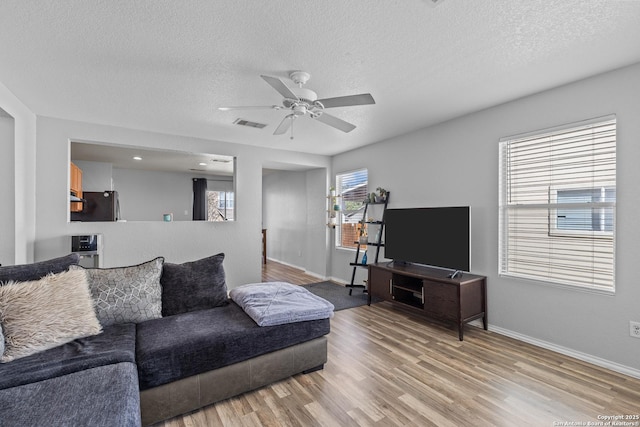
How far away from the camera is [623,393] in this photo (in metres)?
2.13

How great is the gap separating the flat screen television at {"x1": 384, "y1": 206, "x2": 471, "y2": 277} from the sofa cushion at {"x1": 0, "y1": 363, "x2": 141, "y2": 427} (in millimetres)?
3153

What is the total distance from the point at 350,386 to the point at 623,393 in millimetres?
1960

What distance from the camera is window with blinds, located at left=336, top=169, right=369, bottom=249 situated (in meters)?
5.34

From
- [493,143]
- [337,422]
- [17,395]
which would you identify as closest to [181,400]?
[17,395]

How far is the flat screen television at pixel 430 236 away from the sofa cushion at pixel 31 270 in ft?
11.6

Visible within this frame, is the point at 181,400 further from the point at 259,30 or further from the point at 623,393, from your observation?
the point at 623,393

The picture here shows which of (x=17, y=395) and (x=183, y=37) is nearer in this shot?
(x=17, y=395)

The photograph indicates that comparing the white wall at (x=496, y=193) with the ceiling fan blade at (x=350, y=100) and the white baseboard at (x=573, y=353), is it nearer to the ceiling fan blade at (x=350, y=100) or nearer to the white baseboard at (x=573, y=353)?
the white baseboard at (x=573, y=353)

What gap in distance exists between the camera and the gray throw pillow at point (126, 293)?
2127 millimetres

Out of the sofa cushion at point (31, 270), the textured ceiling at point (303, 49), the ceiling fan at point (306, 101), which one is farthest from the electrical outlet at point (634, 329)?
the sofa cushion at point (31, 270)

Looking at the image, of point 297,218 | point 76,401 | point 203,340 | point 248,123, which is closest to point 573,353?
point 203,340

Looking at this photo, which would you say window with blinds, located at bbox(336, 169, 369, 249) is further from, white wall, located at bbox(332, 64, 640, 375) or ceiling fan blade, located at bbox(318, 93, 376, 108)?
ceiling fan blade, located at bbox(318, 93, 376, 108)

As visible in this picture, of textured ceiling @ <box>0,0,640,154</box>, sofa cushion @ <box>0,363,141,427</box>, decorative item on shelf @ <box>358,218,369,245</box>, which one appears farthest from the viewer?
decorative item on shelf @ <box>358,218,369,245</box>

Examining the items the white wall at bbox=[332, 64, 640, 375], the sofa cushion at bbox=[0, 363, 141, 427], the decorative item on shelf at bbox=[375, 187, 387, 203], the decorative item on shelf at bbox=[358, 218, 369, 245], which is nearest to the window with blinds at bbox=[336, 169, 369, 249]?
the decorative item on shelf at bbox=[358, 218, 369, 245]
